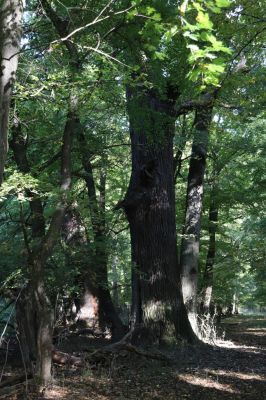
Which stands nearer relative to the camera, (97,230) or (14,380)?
(14,380)

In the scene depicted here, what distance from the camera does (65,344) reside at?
10.2 meters

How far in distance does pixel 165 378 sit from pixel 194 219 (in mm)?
5986

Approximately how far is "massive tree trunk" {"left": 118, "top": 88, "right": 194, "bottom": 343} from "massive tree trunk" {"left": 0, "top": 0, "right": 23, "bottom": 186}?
5.22 metres

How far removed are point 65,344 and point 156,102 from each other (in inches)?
231

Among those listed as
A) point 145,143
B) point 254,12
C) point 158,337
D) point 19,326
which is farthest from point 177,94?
point 19,326

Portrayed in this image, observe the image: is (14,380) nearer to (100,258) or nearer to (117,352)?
(117,352)

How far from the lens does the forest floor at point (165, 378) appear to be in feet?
19.5

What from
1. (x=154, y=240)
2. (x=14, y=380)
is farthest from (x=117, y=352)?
(x=154, y=240)

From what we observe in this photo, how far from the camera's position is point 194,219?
12.3m

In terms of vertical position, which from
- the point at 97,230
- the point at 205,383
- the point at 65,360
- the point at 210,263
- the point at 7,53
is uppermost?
the point at 7,53

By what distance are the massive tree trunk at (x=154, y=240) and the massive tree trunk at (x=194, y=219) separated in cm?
190

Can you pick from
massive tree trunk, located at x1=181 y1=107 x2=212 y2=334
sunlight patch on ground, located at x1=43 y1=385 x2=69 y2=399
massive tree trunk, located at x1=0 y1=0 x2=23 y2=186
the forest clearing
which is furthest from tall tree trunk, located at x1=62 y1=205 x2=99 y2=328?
massive tree trunk, located at x1=0 y1=0 x2=23 y2=186

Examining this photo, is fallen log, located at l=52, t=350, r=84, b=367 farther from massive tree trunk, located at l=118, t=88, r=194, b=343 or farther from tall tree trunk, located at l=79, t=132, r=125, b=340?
massive tree trunk, located at l=118, t=88, r=194, b=343

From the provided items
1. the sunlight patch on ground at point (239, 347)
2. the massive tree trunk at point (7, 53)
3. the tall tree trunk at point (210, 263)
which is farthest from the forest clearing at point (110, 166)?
the tall tree trunk at point (210, 263)
